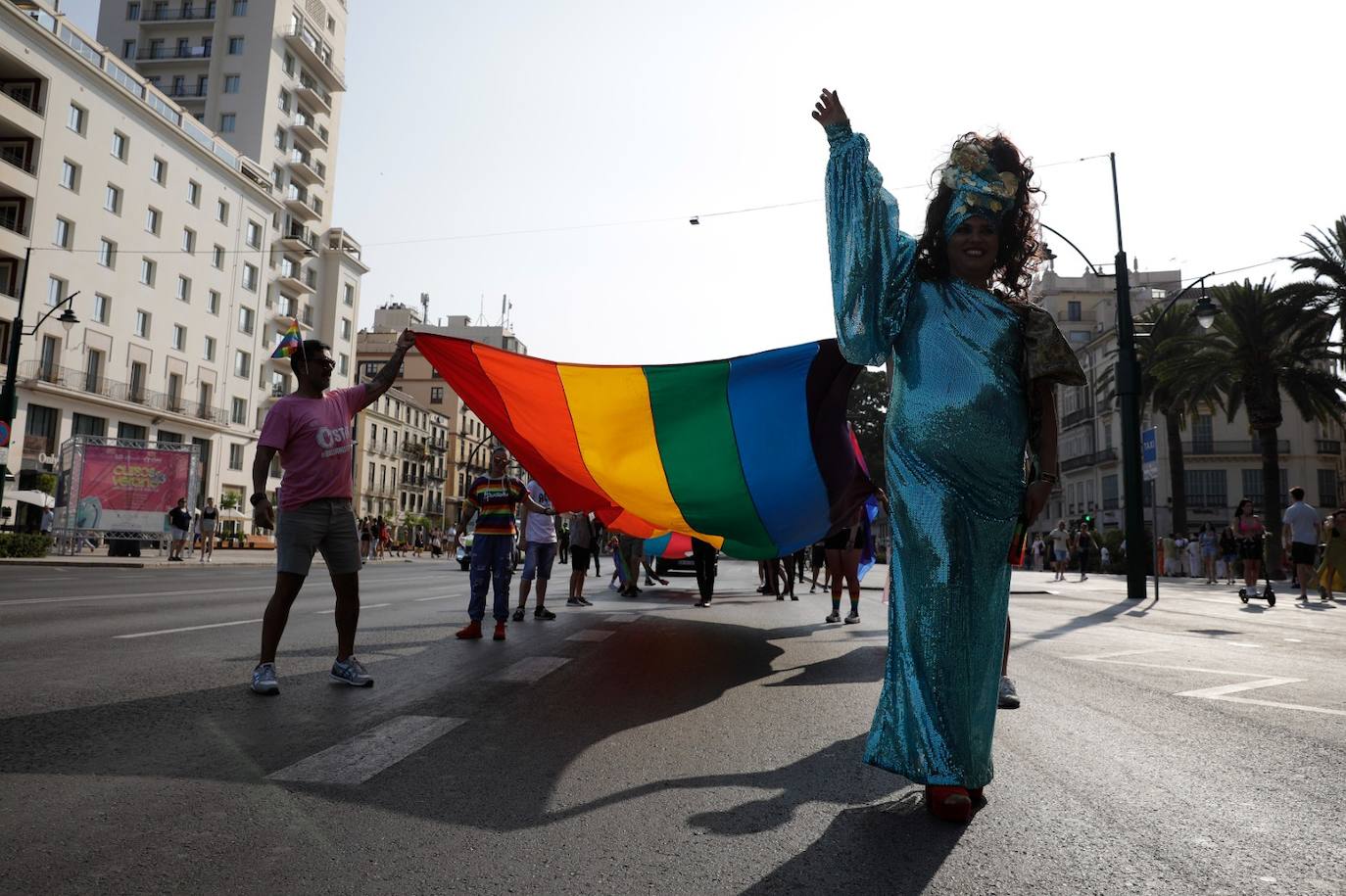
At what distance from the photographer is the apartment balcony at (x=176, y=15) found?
197 ft

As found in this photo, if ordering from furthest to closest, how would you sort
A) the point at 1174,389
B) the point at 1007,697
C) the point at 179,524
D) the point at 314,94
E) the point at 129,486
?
the point at 314,94 → the point at 1174,389 → the point at 129,486 → the point at 179,524 → the point at 1007,697

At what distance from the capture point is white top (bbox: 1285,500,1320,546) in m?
17.8

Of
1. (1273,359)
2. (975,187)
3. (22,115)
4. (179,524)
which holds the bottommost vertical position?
(179,524)

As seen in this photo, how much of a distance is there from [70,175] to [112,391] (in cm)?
932

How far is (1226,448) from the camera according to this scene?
60938mm

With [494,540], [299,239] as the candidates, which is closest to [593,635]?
[494,540]

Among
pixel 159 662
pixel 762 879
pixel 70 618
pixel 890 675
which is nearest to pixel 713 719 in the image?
pixel 890 675

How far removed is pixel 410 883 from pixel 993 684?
192cm

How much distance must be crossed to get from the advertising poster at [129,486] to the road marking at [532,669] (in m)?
25.6

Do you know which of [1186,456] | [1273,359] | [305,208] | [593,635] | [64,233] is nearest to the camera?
[593,635]

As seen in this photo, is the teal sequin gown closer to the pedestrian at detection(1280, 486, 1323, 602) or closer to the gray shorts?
the gray shorts

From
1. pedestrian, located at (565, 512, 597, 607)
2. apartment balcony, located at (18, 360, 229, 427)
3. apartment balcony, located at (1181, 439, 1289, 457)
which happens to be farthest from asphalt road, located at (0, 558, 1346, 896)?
apartment balcony, located at (1181, 439, 1289, 457)

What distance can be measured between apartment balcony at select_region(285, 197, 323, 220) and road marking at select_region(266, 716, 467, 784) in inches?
2497

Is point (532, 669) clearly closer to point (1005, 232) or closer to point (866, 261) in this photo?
point (866, 261)
